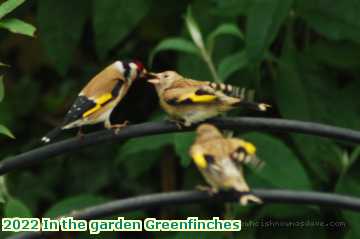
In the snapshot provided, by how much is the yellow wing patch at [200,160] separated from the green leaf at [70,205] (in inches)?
64.0

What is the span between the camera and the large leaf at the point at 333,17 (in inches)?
162

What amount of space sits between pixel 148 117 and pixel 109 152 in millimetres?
370

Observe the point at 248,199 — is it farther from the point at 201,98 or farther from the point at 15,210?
the point at 15,210

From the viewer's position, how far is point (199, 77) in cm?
441

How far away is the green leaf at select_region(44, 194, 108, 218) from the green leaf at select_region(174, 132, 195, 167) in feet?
2.14

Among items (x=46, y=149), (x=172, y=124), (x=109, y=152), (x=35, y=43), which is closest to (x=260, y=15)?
(x=172, y=124)

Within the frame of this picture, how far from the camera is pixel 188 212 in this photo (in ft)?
16.5

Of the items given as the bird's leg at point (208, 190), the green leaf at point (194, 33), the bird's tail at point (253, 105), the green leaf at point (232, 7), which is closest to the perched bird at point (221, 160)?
the bird's leg at point (208, 190)

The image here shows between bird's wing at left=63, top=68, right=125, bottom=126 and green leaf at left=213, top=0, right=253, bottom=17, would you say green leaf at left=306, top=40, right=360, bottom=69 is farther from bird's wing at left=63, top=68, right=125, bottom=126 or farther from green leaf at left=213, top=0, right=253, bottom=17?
bird's wing at left=63, top=68, right=125, bottom=126

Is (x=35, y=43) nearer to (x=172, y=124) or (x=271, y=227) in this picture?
(x=271, y=227)

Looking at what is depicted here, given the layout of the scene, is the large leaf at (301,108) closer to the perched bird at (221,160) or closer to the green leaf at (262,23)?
the green leaf at (262,23)

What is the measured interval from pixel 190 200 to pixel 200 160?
16 cm

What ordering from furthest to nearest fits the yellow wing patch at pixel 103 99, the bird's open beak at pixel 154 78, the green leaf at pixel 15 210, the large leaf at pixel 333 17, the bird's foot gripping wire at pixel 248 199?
1. the large leaf at pixel 333 17
2. the green leaf at pixel 15 210
3. the bird's open beak at pixel 154 78
4. the yellow wing patch at pixel 103 99
5. the bird's foot gripping wire at pixel 248 199

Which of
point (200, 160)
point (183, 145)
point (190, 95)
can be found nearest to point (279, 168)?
point (183, 145)
